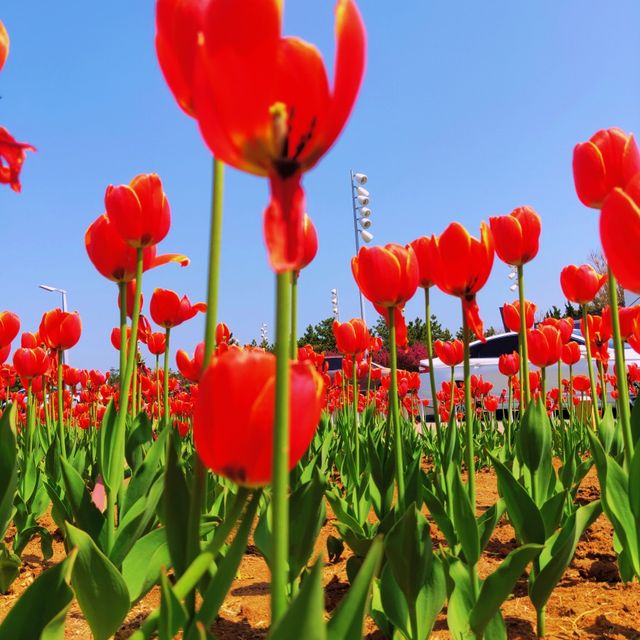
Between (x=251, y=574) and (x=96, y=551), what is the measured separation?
1.63 m

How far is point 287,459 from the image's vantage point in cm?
55

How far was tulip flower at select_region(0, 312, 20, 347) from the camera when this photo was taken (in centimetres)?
266

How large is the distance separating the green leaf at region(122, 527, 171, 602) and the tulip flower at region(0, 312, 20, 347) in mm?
1474

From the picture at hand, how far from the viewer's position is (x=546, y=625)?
1988mm

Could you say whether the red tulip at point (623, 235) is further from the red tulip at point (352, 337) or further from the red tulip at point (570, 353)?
the red tulip at point (570, 353)

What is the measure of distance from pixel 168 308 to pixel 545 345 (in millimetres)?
1926

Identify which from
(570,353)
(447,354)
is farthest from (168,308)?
(570,353)

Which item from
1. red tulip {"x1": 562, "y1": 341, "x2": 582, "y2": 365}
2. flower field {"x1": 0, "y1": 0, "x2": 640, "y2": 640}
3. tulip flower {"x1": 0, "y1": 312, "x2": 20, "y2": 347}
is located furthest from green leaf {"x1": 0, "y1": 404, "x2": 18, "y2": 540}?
red tulip {"x1": 562, "y1": 341, "x2": 582, "y2": 365}

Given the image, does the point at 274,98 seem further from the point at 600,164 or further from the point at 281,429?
the point at 600,164

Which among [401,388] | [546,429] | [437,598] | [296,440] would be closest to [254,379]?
[296,440]

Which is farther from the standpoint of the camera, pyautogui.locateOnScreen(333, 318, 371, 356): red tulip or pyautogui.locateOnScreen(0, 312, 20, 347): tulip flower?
pyautogui.locateOnScreen(333, 318, 371, 356): red tulip

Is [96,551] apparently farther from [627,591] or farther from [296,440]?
[627,591]

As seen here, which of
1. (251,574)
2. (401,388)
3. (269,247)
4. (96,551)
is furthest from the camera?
(401,388)

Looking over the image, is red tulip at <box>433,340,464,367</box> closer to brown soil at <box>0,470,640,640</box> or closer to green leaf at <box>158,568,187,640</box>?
brown soil at <box>0,470,640,640</box>
